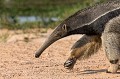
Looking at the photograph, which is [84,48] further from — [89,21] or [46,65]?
[46,65]

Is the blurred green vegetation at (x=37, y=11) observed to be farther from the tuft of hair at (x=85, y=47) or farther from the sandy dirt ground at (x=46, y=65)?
the tuft of hair at (x=85, y=47)

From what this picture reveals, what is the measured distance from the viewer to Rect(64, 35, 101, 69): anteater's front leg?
32.9ft

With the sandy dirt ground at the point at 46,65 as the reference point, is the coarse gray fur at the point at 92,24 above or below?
above

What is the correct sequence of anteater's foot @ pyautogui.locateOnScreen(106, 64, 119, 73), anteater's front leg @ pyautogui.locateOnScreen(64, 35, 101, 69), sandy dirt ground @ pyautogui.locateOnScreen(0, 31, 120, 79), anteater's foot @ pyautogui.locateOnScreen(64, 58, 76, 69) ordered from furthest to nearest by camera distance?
anteater's foot @ pyautogui.locateOnScreen(64, 58, 76, 69) < anteater's front leg @ pyautogui.locateOnScreen(64, 35, 101, 69) < anteater's foot @ pyautogui.locateOnScreen(106, 64, 119, 73) < sandy dirt ground @ pyautogui.locateOnScreen(0, 31, 120, 79)

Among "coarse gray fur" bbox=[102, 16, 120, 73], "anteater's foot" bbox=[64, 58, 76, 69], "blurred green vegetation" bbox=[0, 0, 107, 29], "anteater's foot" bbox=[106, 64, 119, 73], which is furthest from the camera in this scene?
"blurred green vegetation" bbox=[0, 0, 107, 29]

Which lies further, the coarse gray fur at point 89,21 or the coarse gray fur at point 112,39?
the coarse gray fur at point 89,21

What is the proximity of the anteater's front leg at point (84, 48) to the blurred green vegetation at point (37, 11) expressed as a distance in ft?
26.8

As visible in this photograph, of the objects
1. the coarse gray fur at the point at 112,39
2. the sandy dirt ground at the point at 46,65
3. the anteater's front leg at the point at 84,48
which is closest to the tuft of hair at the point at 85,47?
the anteater's front leg at the point at 84,48

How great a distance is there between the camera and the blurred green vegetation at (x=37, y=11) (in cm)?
2017

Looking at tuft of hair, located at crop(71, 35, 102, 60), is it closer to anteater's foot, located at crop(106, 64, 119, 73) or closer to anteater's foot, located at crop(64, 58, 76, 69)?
anteater's foot, located at crop(64, 58, 76, 69)

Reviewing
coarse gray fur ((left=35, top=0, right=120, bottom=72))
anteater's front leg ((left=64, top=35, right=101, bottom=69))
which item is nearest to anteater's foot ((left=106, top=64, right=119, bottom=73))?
coarse gray fur ((left=35, top=0, right=120, bottom=72))

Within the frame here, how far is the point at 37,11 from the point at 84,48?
58.6 feet

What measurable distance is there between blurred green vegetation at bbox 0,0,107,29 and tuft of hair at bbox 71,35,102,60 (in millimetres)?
8187

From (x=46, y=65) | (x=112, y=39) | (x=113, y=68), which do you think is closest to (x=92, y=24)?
(x=112, y=39)
